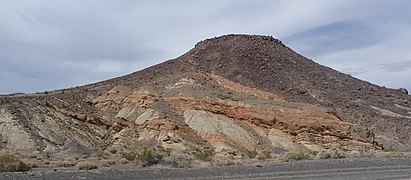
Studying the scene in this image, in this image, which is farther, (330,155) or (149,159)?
(330,155)

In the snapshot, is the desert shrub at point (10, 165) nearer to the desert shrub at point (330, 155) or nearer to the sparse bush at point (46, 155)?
the sparse bush at point (46, 155)

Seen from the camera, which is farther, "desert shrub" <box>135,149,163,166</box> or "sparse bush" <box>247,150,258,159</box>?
"sparse bush" <box>247,150,258,159</box>

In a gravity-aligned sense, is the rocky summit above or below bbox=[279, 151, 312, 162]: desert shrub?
above

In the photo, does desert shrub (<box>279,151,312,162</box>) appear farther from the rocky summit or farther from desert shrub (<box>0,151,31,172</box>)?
desert shrub (<box>0,151,31,172</box>)

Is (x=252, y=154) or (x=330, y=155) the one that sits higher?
(x=252, y=154)

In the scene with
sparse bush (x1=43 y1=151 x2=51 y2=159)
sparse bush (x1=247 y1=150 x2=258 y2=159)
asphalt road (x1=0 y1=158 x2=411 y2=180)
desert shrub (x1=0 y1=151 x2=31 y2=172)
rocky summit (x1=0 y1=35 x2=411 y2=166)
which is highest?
rocky summit (x1=0 y1=35 x2=411 y2=166)

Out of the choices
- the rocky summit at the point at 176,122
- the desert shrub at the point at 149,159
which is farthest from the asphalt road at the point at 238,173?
the rocky summit at the point at 176,122

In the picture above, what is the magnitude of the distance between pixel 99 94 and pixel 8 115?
50.4ft

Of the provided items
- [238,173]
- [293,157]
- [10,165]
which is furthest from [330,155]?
[10,165]

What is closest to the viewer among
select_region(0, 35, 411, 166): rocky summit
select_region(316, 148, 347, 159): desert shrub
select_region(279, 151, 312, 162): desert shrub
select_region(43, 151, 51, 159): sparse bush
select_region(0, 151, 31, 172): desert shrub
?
select_region(0, 151, 31, 172): desert shrub

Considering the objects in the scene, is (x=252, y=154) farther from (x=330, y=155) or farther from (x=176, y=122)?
(x=176, y=122)

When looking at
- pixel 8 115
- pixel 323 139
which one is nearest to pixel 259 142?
pixel 323 139

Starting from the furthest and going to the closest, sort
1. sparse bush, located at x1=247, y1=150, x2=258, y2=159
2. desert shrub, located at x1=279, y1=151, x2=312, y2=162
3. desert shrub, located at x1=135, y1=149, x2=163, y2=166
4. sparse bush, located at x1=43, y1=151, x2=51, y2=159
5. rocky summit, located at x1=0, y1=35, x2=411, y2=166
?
1. rocky summit, located at x1=0, y1=35, x2=411, y2=166
2. sparse bush, located at x1=247, y1=150, x2=258, y2=159
3. desert shrub, located at x1=279, y1=151, x2=312, y2=162
4. sparse bush, located at x1=43, y1=151, x2=51, y2=159
5. desert shrub, located at x1=135, y1=149, x2=163, y2=166

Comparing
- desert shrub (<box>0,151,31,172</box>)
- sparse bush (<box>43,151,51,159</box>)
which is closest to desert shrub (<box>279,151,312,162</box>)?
sparse bush (<box>43,151,51,159</box>)
